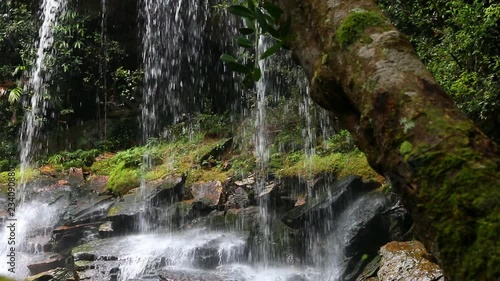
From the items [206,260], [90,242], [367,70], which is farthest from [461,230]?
[90,242]

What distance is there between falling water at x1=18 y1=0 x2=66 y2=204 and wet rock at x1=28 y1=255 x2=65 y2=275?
4666 millimetres

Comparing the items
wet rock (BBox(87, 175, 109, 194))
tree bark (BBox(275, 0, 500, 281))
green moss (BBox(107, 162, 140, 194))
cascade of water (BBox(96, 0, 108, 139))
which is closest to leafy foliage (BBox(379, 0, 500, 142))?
tree bark (BBox(275, 0, 500, 281))

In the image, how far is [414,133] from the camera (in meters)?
1.18

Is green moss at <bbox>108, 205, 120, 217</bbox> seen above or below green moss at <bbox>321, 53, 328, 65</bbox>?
below

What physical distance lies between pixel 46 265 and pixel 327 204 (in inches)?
161

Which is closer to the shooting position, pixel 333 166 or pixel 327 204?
pixel 327 204

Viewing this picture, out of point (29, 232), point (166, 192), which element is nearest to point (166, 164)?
point (166, 192)

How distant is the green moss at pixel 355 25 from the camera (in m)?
1.44

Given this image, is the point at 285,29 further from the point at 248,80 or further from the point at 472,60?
the point at 472,60

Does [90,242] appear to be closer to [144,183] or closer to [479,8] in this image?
[144,183]

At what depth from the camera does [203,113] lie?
11297 mm

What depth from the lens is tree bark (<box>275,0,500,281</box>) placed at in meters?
1.06

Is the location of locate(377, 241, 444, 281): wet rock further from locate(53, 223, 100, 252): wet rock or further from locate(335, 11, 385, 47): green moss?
locate(53, 223, 100, 252): wet rock

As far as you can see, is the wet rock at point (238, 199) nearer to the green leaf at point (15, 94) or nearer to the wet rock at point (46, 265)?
the wet rock at point (46, 265)
